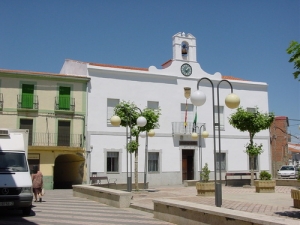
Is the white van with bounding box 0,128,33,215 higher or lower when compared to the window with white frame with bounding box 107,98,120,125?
lower

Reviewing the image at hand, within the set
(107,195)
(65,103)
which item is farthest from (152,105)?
(107,195)

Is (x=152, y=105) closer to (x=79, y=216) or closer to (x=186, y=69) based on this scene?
(x=186, y=69)

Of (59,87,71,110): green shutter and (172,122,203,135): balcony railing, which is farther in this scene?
(172,122,203,135): balcony railing

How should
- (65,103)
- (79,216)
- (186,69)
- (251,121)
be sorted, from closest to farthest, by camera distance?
(79,216), (251,121), (65,103), (186,69)

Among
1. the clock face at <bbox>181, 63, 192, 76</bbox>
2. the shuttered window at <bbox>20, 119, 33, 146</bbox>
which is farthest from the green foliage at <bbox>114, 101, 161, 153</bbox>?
the clock face at <bbox>181, 63, 192, 76</bbox>

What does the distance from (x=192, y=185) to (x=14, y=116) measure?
12246 mm

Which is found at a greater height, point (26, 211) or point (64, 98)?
point (64, 98)

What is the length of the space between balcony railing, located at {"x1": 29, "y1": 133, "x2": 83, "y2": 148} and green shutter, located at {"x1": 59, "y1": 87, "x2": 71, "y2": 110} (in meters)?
1.95

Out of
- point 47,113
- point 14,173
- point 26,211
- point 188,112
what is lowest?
point 26,211

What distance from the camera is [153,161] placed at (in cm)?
2900

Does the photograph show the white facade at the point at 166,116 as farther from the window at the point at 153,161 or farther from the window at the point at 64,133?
the window at the point at 64,133

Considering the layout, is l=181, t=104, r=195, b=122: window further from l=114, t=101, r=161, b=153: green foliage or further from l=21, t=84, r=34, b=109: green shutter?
l=21, t=84, r=34, b=109: green shutter

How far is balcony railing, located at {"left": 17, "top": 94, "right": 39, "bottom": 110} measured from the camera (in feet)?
85.3

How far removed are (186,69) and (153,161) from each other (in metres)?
7.54
